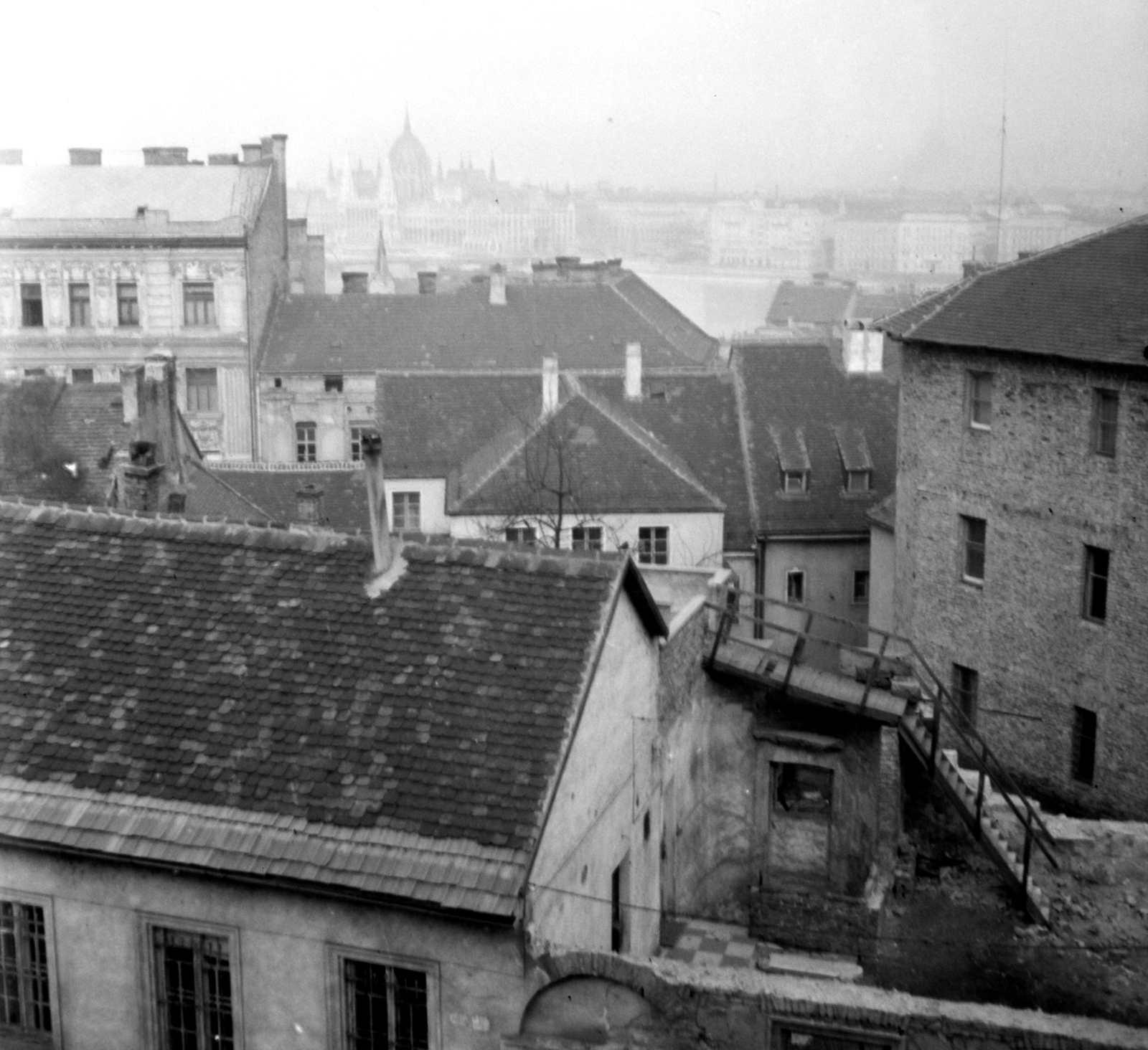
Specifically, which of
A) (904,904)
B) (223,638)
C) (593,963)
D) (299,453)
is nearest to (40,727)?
(223,638)

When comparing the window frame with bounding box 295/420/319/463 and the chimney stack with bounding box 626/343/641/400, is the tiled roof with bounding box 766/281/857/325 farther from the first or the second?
the chimney stack with bounding box 626/343/641/400

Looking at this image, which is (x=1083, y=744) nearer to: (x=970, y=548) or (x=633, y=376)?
(x=970, y=548)

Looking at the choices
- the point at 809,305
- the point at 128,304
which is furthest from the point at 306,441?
the point at 809,305

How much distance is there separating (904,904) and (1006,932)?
4.77 ft

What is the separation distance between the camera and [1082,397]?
2861cm

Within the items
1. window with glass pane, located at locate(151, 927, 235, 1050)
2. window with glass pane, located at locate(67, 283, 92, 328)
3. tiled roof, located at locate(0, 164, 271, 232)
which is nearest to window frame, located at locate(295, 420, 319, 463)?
tiled roof, located at locate(0, 164, 271, 232)

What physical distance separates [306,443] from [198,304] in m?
7.31

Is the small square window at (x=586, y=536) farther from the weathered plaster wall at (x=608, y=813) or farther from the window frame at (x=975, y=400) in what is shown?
the weathered plaster wall at (x=608, y=813)

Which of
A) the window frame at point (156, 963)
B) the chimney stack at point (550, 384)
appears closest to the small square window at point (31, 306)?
the chimney stack at point (550, 384)

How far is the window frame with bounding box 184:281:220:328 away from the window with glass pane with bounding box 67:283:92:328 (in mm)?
3981

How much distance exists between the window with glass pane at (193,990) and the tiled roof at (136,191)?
4935cm

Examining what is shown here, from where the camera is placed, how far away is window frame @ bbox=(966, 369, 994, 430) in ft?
101

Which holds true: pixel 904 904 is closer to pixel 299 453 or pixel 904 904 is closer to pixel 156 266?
pixel 299 453

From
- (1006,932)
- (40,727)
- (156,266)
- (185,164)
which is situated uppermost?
(185,164)
